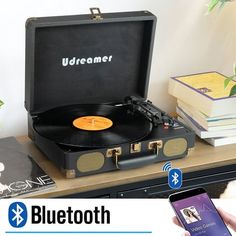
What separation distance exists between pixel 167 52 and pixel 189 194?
676 mm

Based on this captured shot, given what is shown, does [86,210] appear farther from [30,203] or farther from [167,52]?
[167,52]

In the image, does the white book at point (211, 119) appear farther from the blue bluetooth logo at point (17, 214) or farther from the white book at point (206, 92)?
the blue bluetooth logo at point (17, 214)

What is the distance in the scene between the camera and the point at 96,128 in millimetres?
1492

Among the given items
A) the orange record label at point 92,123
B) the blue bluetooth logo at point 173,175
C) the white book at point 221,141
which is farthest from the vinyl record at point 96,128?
the white book at point 221,141

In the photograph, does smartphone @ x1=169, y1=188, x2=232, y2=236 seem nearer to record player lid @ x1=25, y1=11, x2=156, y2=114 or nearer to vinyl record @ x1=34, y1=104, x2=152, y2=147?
vinyl record @ x1=34, y1=104, x2=152, y2=147

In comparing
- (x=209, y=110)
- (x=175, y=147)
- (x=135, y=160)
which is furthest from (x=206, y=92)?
(x=135, y=160)

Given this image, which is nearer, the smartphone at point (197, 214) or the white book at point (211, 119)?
the smartphone at point (197, 214)

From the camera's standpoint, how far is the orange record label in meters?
1.49

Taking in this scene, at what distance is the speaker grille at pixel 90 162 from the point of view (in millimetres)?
1382

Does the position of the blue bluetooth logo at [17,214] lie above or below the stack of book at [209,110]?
below

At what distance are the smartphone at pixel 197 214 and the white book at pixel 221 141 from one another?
1.22 ft

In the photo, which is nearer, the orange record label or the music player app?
the music player app

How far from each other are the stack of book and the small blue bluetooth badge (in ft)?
0.57

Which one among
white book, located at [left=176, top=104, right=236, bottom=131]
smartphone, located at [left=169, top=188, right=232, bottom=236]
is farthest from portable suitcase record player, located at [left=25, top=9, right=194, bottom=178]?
smartphone, located at [left=169, top=188, right=232, bottom=236]
